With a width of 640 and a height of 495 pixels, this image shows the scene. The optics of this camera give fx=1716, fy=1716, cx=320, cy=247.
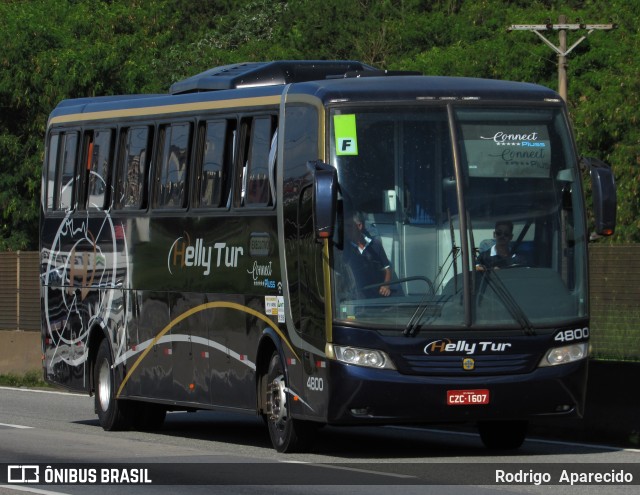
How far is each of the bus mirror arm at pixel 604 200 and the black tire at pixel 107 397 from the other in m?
7.17

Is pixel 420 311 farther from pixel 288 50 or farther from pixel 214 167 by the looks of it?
pixel 288 50

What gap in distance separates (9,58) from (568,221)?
Result: 3401 cm

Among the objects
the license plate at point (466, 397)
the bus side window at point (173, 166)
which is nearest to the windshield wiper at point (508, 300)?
the license plate at point (466, 397)

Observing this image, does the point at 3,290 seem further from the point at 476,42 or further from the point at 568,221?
the point at 476,42

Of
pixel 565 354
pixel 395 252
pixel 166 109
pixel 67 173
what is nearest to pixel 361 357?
pixel 395 252

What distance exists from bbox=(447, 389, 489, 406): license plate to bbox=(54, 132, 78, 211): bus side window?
26.1 feet

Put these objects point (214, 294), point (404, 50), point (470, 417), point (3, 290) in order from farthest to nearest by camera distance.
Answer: point (404, 50)
point (3, 290)
point (214, 294)
point (470, 417)

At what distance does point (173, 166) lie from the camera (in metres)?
18.4

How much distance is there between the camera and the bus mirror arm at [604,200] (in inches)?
581

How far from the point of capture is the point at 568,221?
49.9 feet

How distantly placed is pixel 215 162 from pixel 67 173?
4544 millimetres

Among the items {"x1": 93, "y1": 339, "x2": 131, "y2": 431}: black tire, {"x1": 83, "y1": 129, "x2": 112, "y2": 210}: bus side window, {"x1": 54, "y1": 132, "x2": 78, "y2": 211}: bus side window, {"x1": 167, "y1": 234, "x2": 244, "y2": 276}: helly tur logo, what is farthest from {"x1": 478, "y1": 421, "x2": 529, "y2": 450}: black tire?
{"x1": 54, "y1": 132, "x2": 78, "y2": 211}: bus side window

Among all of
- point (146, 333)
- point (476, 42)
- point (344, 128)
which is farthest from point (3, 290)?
point (476, 42)

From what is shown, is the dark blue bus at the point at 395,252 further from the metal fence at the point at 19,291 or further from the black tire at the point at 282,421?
the metal fence at the point at 19,291
